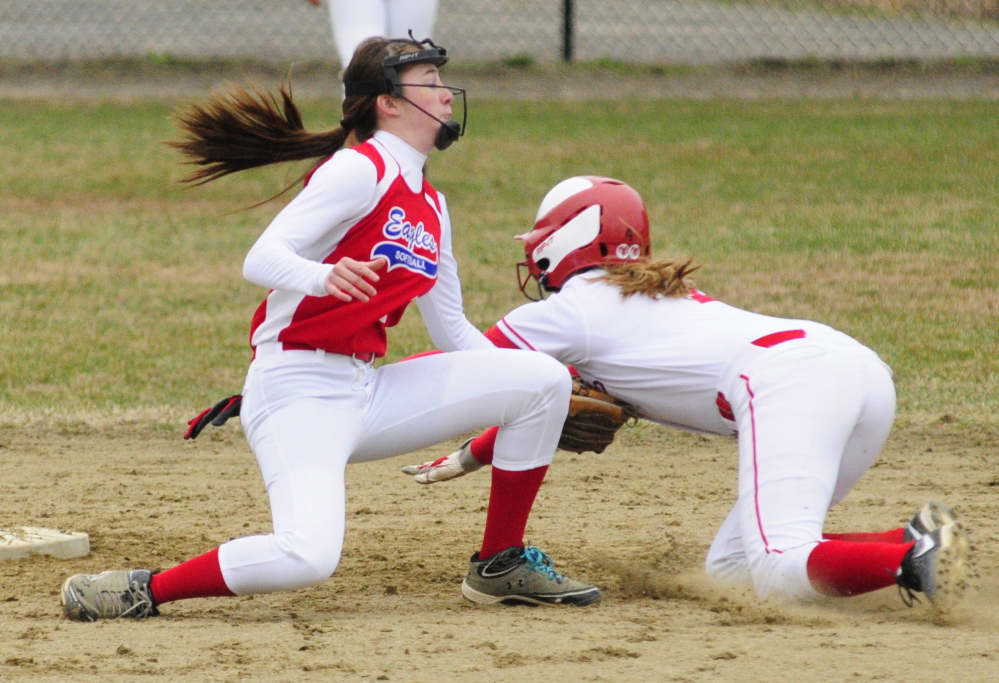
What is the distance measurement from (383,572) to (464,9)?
1382 cm

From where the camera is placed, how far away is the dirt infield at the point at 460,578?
121 inches

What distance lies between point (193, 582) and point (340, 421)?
534mm

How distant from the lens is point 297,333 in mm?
3600

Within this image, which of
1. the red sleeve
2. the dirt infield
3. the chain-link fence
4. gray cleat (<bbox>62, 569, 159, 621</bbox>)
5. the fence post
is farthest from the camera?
the chain-link fence

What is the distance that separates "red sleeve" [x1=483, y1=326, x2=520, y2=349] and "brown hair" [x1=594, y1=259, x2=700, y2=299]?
0.98 ft

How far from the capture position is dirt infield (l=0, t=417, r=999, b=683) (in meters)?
3.08

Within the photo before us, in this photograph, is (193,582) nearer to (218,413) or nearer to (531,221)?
(218,413)

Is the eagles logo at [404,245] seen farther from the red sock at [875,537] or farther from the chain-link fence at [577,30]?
the chain-link fence at [577,30]

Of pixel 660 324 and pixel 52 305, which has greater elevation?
pixel 660 324

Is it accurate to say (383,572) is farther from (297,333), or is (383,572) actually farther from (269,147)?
(269,147)

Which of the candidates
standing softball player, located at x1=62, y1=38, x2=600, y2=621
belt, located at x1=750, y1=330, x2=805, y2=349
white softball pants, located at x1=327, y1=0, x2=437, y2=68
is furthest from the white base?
white softball pants, located at x1=327, y1=0, x2=437, y2=68

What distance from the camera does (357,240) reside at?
3617 mm

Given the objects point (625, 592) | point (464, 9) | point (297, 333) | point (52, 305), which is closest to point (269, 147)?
point (297, 333)

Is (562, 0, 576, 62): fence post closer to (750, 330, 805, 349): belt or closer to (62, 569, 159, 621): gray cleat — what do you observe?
(750, 330, 805, 349): belt
